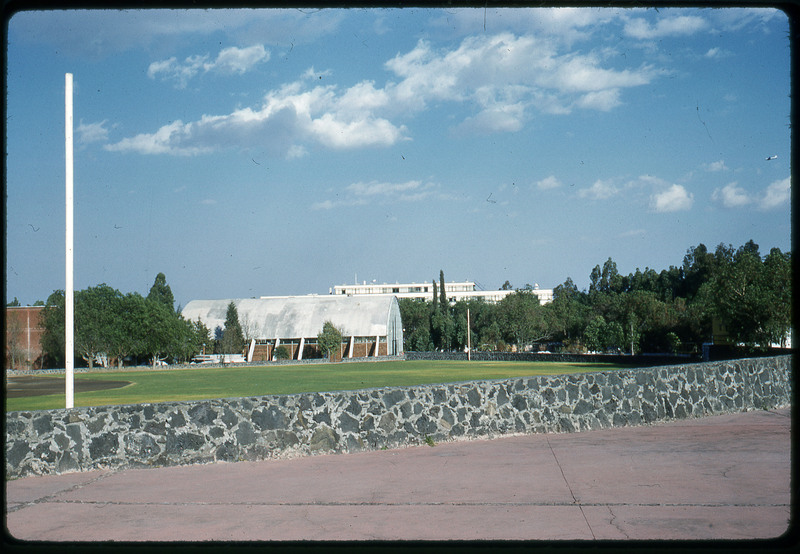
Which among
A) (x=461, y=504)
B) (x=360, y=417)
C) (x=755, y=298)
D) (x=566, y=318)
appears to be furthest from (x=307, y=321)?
(x=461, y=504)

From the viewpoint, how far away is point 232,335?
72.8m

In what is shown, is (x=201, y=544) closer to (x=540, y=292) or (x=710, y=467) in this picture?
(x=710, y=467)

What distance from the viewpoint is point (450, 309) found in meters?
96.8

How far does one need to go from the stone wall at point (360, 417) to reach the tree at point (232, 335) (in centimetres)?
6165

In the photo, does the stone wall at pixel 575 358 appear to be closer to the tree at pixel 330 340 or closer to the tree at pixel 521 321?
the tree at pixel 330 340

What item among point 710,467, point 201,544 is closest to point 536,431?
point 710,467

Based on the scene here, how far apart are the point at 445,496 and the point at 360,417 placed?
384cm

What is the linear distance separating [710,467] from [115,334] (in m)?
54.3

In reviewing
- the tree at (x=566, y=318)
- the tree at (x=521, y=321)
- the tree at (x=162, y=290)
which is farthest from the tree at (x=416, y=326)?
the tree at (x=162, y=290)

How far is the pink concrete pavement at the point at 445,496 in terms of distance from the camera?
6.49 metres

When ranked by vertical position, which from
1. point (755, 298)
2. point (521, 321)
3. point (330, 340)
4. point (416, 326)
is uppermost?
point (755, 298)

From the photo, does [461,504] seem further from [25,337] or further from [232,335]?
[232,335]

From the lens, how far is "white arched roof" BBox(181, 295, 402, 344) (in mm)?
75000

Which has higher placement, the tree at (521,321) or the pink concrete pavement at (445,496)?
the tree at (521,321)
